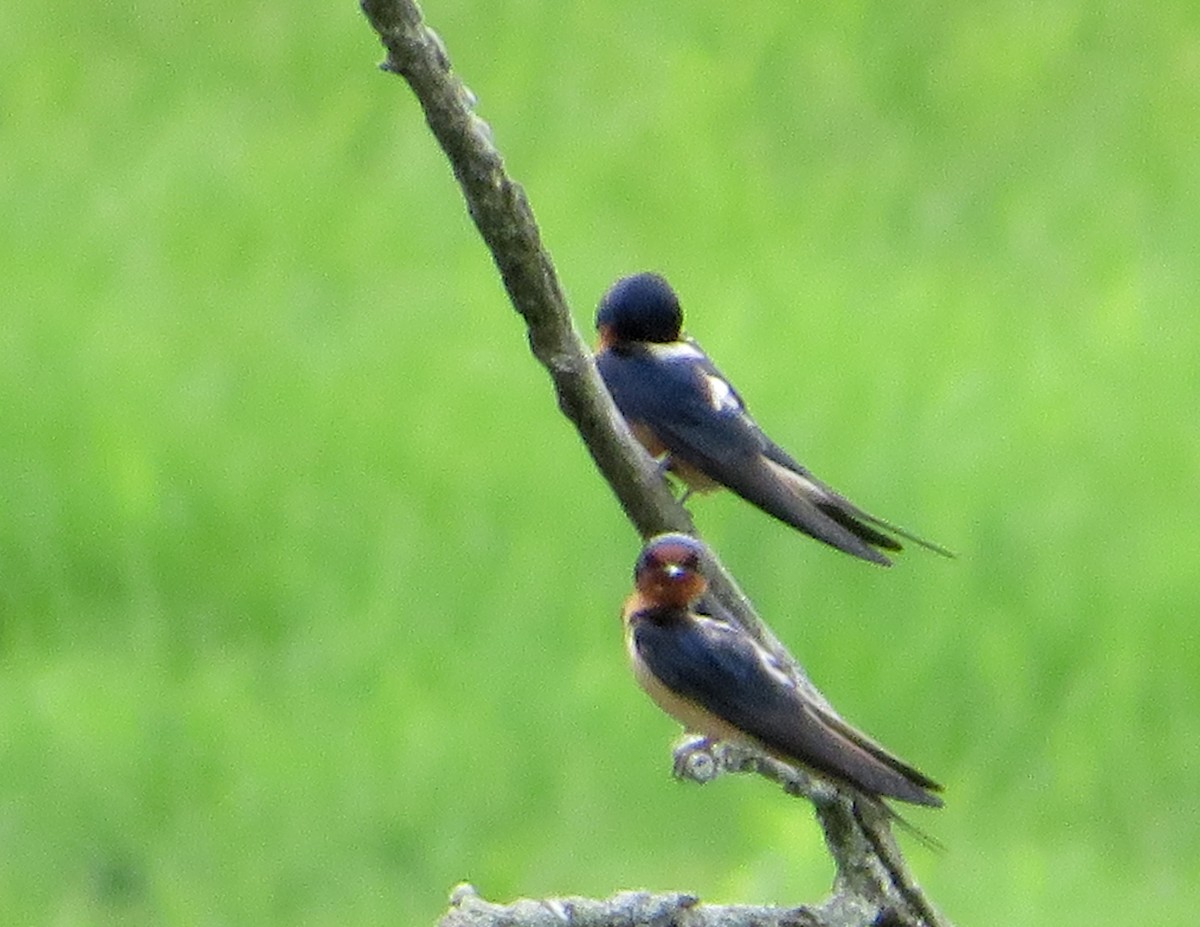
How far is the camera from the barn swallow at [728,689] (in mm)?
1938

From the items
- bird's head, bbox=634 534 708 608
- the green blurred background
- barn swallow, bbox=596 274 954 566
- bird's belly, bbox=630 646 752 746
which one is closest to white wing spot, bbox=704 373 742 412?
barn swallow, bbox=596 274 954 566

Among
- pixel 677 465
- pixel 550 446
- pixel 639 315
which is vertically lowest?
pixel 677 465

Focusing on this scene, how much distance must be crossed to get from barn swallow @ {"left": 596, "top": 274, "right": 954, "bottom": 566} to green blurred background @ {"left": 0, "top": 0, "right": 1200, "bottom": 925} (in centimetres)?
241

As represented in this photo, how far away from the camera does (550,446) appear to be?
7.18 meters

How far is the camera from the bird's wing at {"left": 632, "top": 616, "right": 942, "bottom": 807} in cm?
194

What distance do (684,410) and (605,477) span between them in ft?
3.19

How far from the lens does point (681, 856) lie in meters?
5.79

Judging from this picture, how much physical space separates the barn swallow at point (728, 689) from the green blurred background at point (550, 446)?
3.03 m

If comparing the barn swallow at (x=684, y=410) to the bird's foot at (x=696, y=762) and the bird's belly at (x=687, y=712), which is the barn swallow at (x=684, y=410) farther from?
the bird's foot at (x=696, y=762)

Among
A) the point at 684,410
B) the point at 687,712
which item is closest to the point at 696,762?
the point at 687,712

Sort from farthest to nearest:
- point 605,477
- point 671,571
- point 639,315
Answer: point 639,315 < point 671,571 < point 605,477

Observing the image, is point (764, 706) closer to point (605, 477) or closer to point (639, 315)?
point (605, 477)

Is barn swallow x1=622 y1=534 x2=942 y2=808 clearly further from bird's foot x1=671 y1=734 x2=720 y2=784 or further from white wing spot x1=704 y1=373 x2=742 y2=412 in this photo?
white wing spot x1=704 y1=373 x2=742 y2=412

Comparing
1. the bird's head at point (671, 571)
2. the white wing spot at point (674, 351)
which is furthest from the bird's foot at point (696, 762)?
the white wing spot at point (674, 351)
